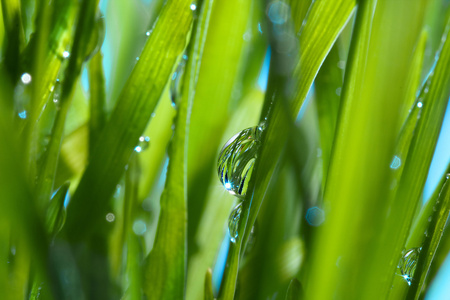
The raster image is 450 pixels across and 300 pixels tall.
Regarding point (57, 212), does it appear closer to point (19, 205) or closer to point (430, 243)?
point (19, 205)

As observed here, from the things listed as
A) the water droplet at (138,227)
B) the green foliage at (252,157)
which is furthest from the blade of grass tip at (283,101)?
the water droplet at (138,227)

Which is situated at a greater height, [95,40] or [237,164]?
[95,40]

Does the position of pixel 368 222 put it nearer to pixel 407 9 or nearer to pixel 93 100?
pixel 407 9

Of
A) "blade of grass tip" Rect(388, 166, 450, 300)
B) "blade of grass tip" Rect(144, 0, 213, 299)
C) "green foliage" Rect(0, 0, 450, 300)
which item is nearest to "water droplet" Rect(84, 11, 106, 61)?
"green foliage" Rect(0, 0, 450, 300)

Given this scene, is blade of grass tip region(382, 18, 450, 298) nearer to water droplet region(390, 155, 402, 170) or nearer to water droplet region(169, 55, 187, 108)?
water droplet region(390, 155, 402, 170)

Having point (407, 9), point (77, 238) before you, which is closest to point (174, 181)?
point (77, 238)

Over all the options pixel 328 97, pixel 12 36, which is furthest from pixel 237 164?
pixel 12 36
